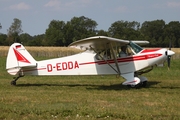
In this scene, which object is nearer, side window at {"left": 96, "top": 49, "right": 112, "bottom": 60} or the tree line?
side window at {"left": 96, "top": 49, "right": 112, "bottom": 60}

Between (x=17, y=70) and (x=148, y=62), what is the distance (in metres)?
5.99

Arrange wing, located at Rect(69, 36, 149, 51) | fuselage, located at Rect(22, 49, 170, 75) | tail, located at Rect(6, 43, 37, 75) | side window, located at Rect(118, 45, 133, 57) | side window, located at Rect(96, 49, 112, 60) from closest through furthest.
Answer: wing, located at Rect(69, 36, 149, 51)
fuselage, located at Rect(22, 49, 170, 75)
side window, located at Rect(118, 45, 133, 57)
side window, located at Rect(96, 49, 112, 60)
tail, located at Rect(6, 43, 37, 75)

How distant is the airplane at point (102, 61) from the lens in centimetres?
1222

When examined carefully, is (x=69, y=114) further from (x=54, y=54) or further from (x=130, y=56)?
(x=54, y=54)

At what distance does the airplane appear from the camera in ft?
40.1

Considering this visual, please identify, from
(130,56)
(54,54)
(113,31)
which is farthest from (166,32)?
(130,56)

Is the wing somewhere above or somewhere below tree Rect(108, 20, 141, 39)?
below

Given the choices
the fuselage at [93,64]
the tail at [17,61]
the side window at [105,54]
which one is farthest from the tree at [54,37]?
the side window at [105,54]

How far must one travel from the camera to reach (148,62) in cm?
1238

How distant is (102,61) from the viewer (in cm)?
1299

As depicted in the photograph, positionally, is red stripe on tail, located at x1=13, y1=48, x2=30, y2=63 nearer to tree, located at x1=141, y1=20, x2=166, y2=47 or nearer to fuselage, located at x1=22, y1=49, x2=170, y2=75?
fuselage, located at x1=22, y1=49, x2=170, y2=75

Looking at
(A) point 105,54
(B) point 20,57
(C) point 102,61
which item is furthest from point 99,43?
(B) point 20,57

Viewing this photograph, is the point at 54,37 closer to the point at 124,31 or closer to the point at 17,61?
the point at 124,31

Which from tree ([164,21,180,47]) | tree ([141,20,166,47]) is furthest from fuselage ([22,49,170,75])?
tree ([141,20,166,47])
